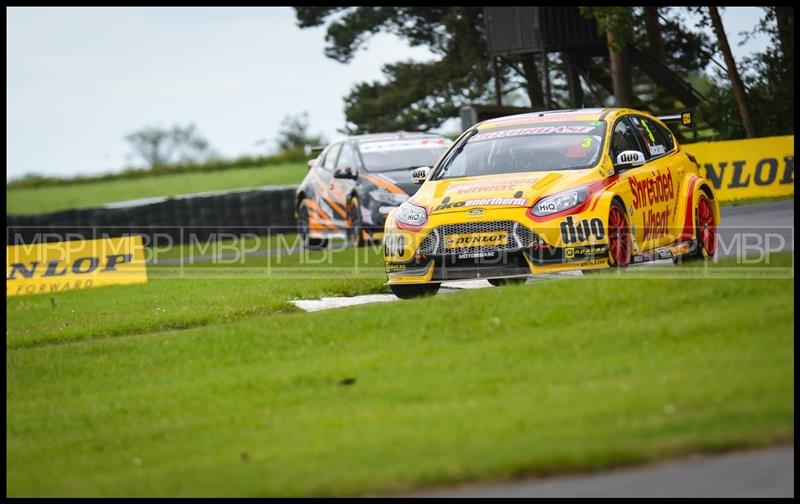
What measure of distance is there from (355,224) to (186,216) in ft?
31.5

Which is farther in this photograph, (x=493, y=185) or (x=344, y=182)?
(x=344, y=182)

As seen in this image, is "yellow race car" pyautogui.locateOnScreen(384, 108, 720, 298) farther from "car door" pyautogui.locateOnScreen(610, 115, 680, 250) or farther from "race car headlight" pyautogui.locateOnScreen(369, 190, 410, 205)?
"race car headlight" pyautogui.locateOnScreen(369, 190, 410, 205)

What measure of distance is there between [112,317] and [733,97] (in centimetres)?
1986

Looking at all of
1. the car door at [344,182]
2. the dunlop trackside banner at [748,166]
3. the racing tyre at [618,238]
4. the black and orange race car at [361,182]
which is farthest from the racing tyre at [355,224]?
the racing tyre at [618,238]

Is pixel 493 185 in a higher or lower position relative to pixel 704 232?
higher

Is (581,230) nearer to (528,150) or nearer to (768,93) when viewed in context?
(528,150)

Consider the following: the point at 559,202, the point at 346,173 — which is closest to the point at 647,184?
the point at 559,202

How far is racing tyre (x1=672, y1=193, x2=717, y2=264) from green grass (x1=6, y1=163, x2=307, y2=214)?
1325 inches

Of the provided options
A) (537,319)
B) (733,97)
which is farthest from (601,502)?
(733,97)

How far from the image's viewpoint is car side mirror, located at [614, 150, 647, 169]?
A: 41.2 ft

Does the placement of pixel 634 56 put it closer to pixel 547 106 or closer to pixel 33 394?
pixel 547 106

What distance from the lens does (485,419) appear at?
722 cm

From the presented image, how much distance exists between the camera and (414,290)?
12773 mm

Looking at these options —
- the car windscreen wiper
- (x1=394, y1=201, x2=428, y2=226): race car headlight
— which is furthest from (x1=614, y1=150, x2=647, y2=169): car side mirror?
(x1=394, y1=201, x2=428, y2=226): race car headlight
